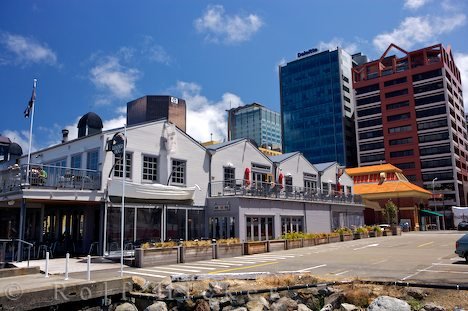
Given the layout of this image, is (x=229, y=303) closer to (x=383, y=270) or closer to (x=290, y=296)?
(x=290, y=296)

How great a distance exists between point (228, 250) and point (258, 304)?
41.5 ft

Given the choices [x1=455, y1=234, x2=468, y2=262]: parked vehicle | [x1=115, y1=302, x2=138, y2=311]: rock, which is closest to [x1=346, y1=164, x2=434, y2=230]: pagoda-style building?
[x1=455, y1=234, x2=468, y2=262]: parked vehicle

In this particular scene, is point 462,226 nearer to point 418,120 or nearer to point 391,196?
point 391,196

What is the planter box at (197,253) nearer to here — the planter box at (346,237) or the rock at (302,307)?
the rock at (302,307)

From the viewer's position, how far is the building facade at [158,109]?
49344 millimetres

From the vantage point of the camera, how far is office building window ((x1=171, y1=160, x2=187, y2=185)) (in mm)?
28703

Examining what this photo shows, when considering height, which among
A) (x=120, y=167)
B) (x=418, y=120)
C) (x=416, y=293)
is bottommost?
(x=416, y=293)

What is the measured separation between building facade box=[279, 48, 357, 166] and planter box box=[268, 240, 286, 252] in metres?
98.8

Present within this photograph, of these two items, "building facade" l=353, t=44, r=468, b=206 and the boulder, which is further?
"building facade" l=353, t=44, r=468, b=206

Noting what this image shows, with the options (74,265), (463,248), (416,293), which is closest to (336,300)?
(416,293)

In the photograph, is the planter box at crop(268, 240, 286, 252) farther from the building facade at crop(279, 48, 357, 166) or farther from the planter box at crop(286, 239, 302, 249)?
the building facade at crop(279, 48, 357, 166)

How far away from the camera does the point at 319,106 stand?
432 ft

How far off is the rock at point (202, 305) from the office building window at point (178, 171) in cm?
1677

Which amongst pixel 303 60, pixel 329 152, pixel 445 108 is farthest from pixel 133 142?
pixel 303 60
